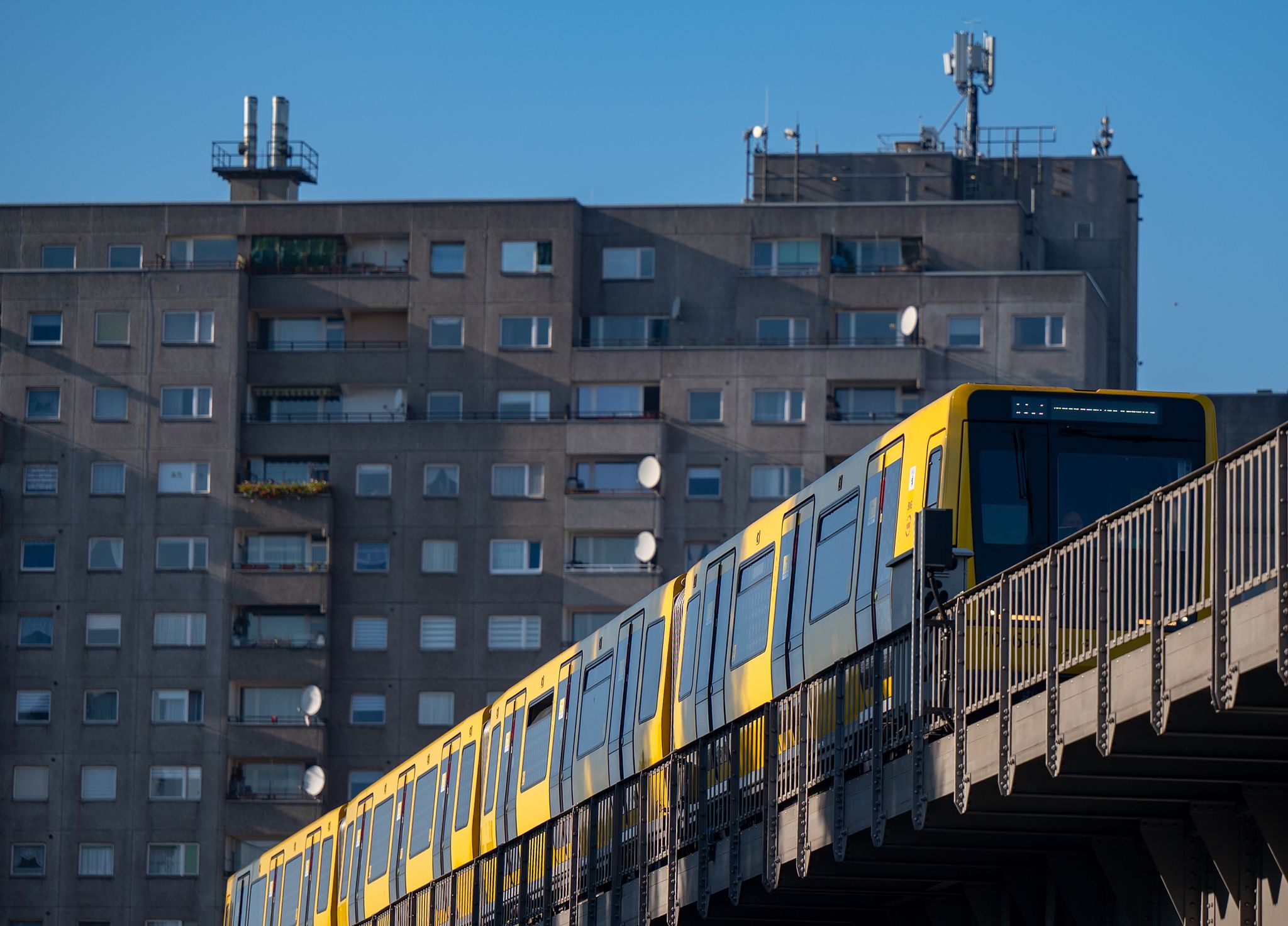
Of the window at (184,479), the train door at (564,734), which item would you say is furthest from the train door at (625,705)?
the window at (184,479)

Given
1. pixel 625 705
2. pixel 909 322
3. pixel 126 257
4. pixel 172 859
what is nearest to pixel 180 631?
pixel 172 859

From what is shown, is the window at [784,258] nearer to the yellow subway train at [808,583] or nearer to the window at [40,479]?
the window at [40,479]

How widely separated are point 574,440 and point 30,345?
15.7 meters

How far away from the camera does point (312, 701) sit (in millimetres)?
Result: 65188

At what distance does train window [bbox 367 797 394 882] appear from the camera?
130 feet

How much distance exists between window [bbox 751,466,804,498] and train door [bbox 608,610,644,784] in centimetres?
3755

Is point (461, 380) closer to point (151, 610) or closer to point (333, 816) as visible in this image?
point (151, 610)

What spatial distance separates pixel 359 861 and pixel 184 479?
28.3 metres

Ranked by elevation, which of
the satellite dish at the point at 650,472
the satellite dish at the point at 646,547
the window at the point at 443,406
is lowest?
the satellite dish at the point at 646,547

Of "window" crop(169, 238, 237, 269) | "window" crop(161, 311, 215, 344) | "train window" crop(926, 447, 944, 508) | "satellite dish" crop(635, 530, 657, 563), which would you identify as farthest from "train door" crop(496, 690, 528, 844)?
"window" crop(169, 238, 237, 269)

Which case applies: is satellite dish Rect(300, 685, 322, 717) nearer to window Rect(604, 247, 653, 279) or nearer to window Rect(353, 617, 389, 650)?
window Rect(353, 617, 389, 650)

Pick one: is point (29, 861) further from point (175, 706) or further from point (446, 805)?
point (446, 805)

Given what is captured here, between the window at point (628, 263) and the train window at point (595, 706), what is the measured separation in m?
39.9

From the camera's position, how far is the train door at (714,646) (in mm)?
24359
